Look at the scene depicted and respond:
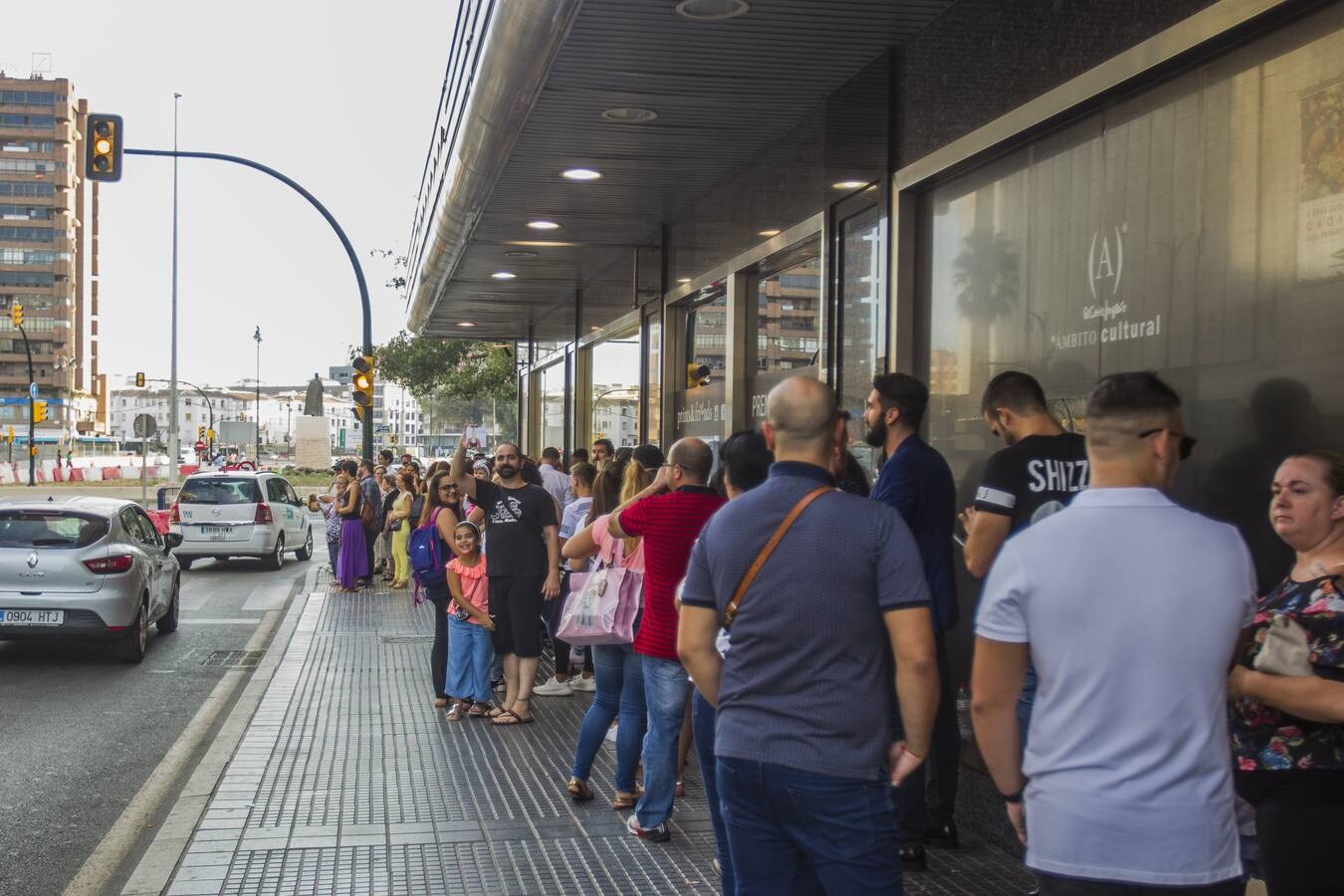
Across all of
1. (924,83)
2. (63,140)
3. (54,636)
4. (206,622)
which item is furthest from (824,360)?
(63,140)

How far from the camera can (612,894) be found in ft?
18.1

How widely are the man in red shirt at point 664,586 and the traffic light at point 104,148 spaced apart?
→ 1535 centimetres

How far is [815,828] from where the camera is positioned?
10.6ft

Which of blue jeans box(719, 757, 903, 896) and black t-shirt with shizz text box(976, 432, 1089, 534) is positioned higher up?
black t-shirt with shizz text box(976, 432, 1089, 534)

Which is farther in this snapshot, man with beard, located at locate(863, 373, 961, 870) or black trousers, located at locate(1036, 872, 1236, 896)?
man with beard, located at locate(863, 373, 961, 870)

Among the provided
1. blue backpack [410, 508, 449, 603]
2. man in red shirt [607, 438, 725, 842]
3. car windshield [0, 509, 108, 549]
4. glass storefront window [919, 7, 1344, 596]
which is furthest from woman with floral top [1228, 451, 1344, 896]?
car windshield [0, 509, 108, 549]

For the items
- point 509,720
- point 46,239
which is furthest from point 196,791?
point 46,239

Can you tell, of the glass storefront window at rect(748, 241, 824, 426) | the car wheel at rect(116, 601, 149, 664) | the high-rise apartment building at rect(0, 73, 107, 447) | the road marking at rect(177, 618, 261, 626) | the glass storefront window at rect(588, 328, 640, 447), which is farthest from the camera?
the high-rise apartment building at rect(0, 73, 107, 447)

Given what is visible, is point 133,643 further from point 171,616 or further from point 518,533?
point 518,533

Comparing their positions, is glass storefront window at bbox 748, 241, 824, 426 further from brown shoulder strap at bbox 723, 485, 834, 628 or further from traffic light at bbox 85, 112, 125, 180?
traffic light at bbox 85, 112, 125, 180

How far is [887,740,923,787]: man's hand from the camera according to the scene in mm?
3291

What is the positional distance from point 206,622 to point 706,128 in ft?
31.0

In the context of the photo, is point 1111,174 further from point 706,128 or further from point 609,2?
point 706,128

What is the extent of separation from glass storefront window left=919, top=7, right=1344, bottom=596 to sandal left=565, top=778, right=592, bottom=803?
2559 millimetres
